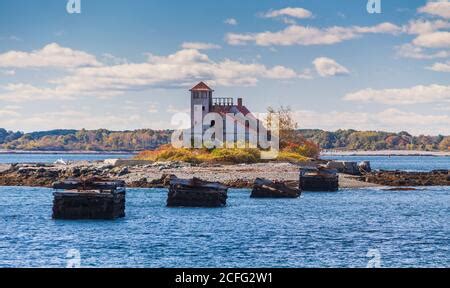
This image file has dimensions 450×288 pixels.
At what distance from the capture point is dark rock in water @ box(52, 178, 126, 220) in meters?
53.5

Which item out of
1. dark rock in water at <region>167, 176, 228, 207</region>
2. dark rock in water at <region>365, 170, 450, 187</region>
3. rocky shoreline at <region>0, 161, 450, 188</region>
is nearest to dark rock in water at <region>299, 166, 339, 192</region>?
rocky shoreline at <region>0, 161, 450, 188</region>

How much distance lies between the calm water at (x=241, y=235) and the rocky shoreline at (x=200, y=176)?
20.3 metres

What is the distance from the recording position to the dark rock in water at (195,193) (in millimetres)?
67125

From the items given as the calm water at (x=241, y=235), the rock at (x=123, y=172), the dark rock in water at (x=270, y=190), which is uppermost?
the rock at (x=123, y=172)

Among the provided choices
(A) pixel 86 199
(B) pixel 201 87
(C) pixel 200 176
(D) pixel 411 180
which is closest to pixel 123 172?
(C) pixel 200 176

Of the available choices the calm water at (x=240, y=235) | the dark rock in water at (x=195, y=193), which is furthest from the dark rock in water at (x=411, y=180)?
the dark rock in water at (x=195, y=193)

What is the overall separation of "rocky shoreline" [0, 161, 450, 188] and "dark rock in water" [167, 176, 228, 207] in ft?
87.0

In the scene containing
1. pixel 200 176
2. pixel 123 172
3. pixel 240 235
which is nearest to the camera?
pixel 240 235

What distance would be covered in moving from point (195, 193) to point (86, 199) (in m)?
14.9

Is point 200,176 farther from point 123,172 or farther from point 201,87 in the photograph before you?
point 201,87

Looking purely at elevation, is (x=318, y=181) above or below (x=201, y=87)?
below

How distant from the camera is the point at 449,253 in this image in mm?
42312

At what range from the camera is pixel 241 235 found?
163 feet

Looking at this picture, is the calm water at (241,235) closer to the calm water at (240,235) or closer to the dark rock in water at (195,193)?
the calm water at (240,235)
